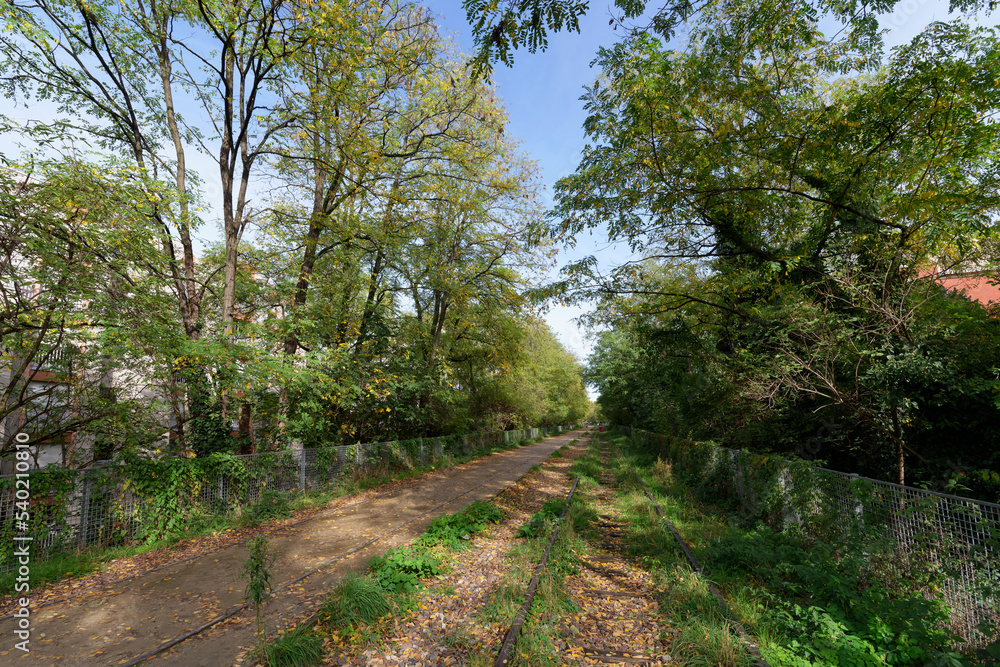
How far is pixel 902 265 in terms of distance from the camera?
7340 mm

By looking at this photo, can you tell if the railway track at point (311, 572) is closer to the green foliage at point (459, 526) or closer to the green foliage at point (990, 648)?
the green foliage at point (459, 526)

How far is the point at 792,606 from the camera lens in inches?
192

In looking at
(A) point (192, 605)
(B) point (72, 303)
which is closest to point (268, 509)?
(A) point (192, 605)

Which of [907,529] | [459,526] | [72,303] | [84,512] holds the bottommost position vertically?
[459,526]

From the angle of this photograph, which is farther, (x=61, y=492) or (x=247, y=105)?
(x=247, y=105)

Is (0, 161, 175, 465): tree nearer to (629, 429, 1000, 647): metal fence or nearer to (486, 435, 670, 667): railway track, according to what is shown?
(486, 435, 670, 667): railway track

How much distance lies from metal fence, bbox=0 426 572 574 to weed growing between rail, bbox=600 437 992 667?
8638 millimetres

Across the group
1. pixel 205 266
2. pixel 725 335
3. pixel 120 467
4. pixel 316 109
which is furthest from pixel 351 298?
pixel 725 335

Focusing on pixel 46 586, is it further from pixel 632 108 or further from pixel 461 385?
pixel 461 385

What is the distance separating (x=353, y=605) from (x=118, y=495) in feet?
18.8

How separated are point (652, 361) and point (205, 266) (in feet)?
53.0

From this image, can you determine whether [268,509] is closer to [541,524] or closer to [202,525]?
[202,525]

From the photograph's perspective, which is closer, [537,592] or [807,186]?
[537,592]

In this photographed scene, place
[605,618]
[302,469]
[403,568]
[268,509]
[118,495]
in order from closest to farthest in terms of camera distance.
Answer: [605,618], [403,568], [118,495], [268,509], [302,469]
